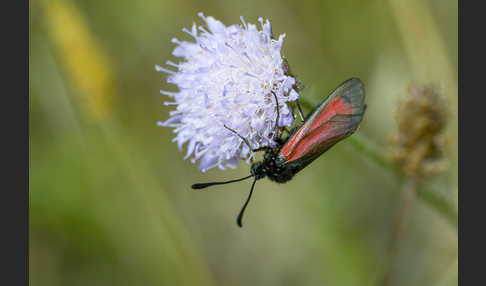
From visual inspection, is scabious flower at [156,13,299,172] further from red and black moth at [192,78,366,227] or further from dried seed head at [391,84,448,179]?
dried seed head at [391,84,448,179]

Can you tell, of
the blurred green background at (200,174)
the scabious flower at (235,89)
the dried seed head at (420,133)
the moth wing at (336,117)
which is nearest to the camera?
the moth wing at (336,117)

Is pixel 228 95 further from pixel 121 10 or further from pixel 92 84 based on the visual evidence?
pixel 121 10

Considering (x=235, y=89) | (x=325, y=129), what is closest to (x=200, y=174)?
(x=235, y=89)

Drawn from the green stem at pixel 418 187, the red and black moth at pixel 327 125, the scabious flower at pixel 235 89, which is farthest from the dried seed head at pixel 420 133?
the scabious flower at pixel 235 89

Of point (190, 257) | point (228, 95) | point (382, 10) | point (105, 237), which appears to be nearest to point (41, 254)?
point (105, 237)

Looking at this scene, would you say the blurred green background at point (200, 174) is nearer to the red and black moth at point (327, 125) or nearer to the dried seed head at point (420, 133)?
the dried seed head at point (420, 133)

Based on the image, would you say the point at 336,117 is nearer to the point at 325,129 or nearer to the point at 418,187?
the point at 325,129
